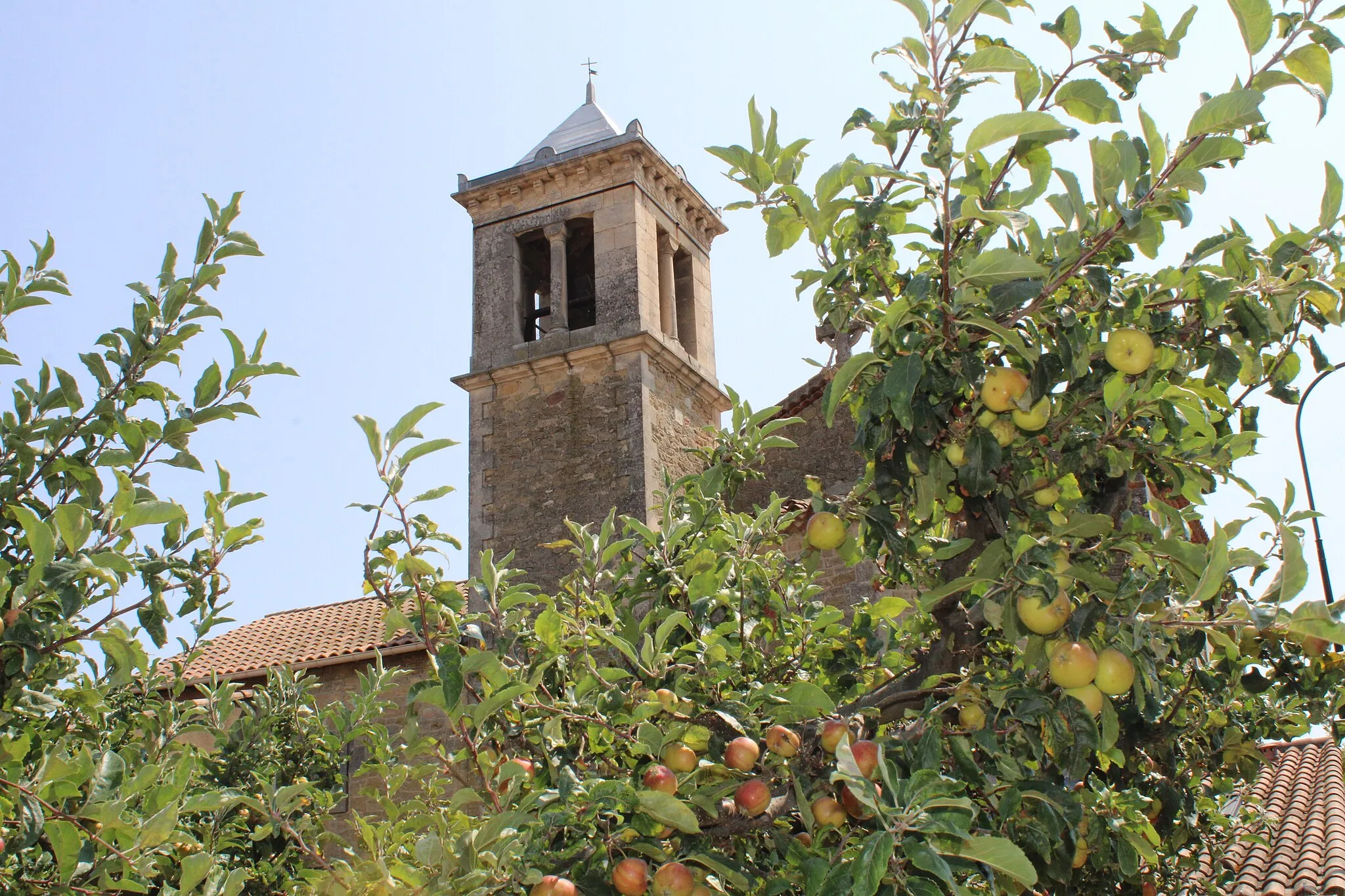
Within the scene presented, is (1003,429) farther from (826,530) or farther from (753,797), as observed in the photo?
(753,797)

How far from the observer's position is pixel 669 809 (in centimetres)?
206

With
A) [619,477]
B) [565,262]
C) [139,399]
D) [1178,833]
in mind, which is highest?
[565,262]

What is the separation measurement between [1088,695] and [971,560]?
1.76 ft

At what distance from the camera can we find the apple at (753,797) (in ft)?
7.46

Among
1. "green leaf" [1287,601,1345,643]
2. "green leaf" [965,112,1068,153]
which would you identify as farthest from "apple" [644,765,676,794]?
"green leaf" [965,112,1068,153]

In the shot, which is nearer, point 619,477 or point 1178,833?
point 1178,833

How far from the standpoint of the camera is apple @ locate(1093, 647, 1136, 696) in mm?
2039

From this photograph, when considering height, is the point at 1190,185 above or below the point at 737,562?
above

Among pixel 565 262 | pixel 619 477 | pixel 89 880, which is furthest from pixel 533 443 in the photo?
pixel 89 880

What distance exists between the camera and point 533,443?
424 inches

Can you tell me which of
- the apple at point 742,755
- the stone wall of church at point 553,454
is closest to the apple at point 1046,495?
Answer: the apple at point 742,755

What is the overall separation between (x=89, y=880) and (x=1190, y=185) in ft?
8.16

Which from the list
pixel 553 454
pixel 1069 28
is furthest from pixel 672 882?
pixel 553 454

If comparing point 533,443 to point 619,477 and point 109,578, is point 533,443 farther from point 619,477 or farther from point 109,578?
point 109,578
